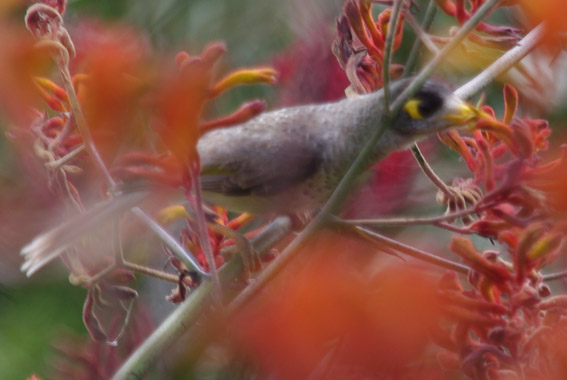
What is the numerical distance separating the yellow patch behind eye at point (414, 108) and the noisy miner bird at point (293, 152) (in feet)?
0.09

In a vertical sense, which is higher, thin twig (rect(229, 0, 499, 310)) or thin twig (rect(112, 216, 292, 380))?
thin twig (rect(229, 0, 499, 310))

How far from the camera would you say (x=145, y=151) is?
532 mm

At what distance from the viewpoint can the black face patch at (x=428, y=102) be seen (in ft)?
1.91

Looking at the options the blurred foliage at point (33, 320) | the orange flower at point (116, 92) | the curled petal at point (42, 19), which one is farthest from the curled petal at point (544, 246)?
the blurred foliage at point (33, 320)

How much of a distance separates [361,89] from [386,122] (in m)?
0.19

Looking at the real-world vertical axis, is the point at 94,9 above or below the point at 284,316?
above

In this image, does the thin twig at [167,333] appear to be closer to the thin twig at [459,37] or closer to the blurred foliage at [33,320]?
the thin twig at [459,37]

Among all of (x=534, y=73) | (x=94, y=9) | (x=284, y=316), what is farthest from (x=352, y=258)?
(x=94, y=9)

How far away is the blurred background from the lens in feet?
2.53

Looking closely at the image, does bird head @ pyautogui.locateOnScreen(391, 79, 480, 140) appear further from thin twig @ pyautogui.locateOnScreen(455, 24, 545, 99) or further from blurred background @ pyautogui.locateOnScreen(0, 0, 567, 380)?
blurred background @ pyautogui.locateOnScreen(0, 0, 567, 380)

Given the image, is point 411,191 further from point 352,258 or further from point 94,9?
point 94,9

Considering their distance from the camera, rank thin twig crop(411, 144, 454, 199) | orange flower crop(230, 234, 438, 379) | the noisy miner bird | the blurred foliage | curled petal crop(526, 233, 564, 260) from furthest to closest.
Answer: the blurred foliage → the noisy miner bird → thin twig crop(411, 144, 454, 199) → curled petal crop(526, 233, 564, 260) → orange flower crop(230, 234, 438, 379)

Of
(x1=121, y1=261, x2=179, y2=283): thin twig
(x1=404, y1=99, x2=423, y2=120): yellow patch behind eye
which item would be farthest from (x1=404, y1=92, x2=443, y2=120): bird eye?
(x1=121, y1=261, x2=179, y2=283): thin twig

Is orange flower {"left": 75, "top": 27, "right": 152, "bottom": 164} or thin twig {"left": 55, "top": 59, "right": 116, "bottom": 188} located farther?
thin twig {"left": 55, "top": 59, "right": 116, "bottom": 188}
